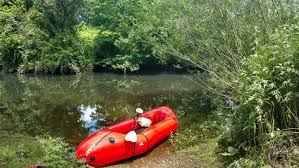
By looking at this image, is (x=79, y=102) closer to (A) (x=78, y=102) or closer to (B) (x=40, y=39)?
(A) (x=78, y=102)

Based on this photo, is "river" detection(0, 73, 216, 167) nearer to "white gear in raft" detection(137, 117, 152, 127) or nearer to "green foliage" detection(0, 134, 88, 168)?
"white gear in raft" detection(137, 117, 152, 127)

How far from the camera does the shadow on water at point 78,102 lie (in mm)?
9930

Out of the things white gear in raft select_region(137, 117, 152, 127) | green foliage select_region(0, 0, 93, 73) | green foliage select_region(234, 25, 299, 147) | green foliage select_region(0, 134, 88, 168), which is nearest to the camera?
green foliage select_region(234, 25, 299, 147)

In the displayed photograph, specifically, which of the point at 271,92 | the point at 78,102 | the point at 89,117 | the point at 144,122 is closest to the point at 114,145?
the point at 144,122

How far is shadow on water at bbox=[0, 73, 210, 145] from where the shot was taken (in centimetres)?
993

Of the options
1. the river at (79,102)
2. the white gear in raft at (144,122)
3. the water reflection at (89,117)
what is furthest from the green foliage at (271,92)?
the water reflection at (89,117)

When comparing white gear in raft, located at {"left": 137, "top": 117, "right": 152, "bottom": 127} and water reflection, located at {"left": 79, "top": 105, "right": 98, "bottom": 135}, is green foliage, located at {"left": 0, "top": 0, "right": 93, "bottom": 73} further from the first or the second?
white gear in raft, located at {"left": 137, "top": 117, "right": 152, "bottom": 127}

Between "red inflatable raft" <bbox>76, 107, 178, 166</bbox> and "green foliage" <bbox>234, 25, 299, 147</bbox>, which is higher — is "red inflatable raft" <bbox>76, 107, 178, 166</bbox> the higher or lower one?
the lower one

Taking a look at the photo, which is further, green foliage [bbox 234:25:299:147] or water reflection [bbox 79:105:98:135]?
water reflection [bbox 79:105:98:135]

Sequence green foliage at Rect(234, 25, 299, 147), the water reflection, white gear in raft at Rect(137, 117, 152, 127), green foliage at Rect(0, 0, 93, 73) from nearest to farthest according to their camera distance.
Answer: green foliage at Rect(234, 25, 299, 147), white gear in raft at Rect(137, 117, 152, 127), the water reflection, green foliage at Rect(0, 0, 93, 73)

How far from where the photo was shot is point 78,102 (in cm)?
1363

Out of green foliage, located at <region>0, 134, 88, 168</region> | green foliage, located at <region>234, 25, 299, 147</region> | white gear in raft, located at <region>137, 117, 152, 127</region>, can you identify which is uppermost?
green foliage, located at <region>234, 25, 299, 147</region>

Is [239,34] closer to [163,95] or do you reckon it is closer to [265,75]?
[265,75]

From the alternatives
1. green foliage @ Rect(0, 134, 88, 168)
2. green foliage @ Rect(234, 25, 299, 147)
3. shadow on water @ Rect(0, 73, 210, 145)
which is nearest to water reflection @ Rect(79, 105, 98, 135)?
shadow on water @ Rect(0, 73, 210, 145)
